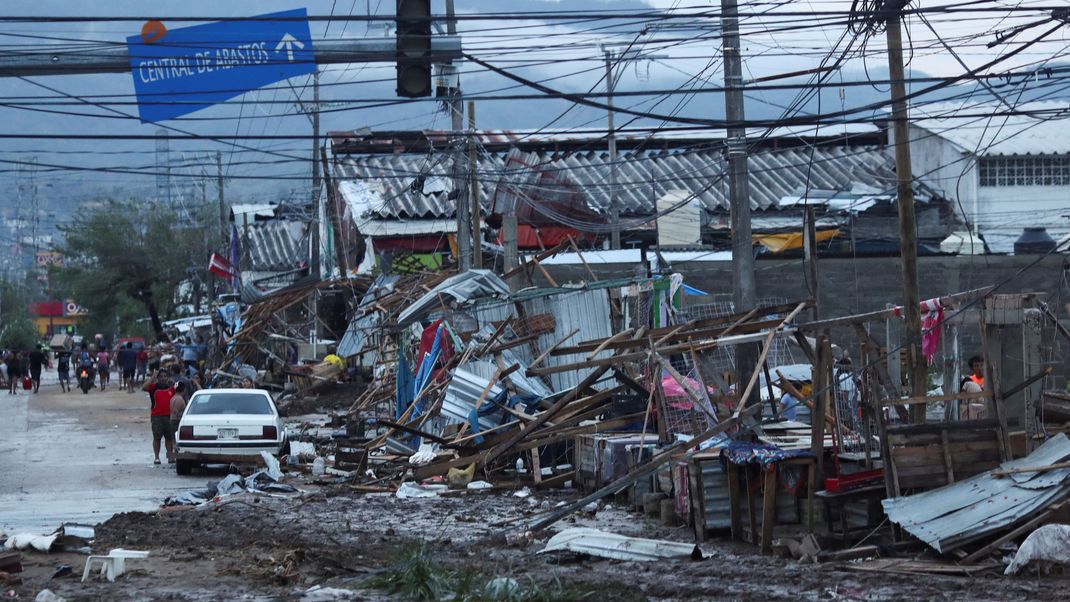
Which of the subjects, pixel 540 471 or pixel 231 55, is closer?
pixel 231 55

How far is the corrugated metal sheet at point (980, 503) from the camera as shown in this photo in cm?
1141

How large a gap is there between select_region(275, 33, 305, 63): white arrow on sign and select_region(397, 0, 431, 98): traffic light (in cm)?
151

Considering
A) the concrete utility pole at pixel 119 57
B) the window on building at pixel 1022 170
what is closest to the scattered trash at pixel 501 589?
the concrete utility pole at pixel 119 57

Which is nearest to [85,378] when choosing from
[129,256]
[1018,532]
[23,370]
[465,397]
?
[23,370]

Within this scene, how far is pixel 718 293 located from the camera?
2948cm

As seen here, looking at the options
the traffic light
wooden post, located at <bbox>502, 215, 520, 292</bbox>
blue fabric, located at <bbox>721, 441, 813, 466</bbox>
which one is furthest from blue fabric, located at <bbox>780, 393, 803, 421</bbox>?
wooden post, located at <bbox>502, 215, 520, 292</bbox>

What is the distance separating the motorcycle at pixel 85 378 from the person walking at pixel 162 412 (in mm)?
26828

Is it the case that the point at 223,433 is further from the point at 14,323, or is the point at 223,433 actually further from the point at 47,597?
the point at 14,323

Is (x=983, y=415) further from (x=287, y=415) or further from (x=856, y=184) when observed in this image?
(x=856, y=184)

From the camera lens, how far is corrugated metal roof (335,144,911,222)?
41594 mm

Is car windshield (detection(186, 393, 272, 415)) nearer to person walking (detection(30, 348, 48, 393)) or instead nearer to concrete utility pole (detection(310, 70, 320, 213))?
concrete utility pole (detection(310, 70, 320, 213))

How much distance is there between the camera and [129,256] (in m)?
70.3

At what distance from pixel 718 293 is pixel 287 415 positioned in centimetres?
1222

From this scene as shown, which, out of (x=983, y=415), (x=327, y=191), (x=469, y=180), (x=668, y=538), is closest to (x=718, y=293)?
(x=469, y=180)
